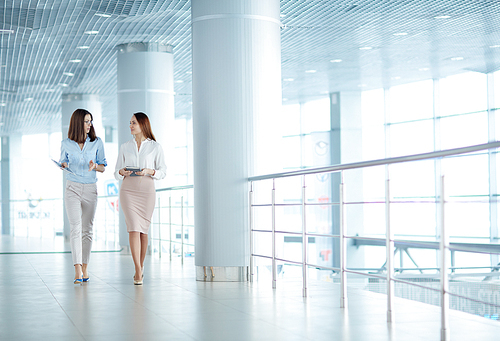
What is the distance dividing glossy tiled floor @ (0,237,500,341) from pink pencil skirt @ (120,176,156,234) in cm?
32

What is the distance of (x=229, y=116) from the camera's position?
336 cm

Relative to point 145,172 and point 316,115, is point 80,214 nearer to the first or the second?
point 145,172

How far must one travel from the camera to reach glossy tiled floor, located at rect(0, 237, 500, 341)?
1.88 m

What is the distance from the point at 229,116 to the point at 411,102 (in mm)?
7819

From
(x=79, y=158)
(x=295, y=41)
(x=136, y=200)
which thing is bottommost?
(x=136, y=200)

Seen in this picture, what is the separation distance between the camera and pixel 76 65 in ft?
25.3

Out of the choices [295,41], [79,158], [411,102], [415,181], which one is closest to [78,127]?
[79,158]

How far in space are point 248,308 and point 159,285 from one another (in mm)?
931

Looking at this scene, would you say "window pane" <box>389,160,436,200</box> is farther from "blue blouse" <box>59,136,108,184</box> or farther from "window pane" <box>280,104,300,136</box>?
"blue blouse" <box>59,136,108,184</box>

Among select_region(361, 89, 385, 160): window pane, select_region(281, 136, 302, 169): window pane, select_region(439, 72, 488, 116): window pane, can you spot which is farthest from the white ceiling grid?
select_region(281, 136, 302, 169): window pane

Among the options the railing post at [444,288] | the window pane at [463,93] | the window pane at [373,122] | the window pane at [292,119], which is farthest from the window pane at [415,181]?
the railing post at [444,288]

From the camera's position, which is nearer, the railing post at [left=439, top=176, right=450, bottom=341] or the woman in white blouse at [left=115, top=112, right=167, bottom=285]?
the railing post at [left=439, top=176, right=450, bottom=341]

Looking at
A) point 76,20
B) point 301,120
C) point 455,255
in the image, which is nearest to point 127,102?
point 76,20

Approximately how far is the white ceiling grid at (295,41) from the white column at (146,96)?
28cm
